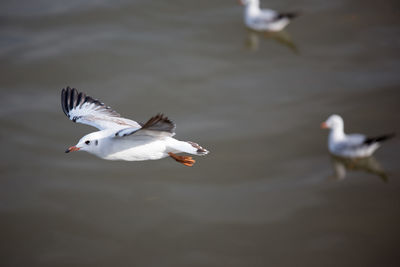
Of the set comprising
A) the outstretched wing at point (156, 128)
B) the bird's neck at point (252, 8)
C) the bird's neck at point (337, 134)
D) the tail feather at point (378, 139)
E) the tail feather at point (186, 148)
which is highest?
the bird's neck at point (252, 8)

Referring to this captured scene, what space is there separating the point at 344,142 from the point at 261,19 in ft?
14.2

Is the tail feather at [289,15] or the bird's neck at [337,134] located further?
the tail feather at [289,15]

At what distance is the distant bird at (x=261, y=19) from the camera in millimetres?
12086

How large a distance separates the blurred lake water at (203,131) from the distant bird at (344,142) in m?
0.31

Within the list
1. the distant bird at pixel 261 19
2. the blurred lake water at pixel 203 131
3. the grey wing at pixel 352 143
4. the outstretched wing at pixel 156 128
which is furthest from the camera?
the distant bird at pixel 261 19

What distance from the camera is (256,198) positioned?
28.2 feet

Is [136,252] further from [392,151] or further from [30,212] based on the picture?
[392,151]

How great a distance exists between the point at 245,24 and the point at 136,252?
6834 mm

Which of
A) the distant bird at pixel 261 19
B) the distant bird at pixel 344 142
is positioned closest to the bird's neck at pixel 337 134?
the distant bird at pixel 344 142

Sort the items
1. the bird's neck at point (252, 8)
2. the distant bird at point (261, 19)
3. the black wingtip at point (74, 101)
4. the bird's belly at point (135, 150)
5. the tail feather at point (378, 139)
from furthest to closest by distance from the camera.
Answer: the bird's neck at point (252, 8) < the distant bird at point (261, 19) < the tail feather at point (378, 139) < the black wingtip at point (74, 101) < the bird's belly at point (135, 150)

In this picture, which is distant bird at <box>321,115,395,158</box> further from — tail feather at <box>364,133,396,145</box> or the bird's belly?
the bird's belly

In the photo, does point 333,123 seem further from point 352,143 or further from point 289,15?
point 289,15

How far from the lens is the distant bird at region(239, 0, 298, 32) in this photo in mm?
12086

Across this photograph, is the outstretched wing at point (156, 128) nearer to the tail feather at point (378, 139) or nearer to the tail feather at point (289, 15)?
the tail feather at point (378, 139)
